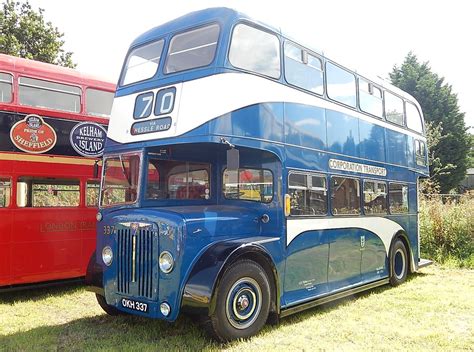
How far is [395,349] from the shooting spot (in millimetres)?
5191

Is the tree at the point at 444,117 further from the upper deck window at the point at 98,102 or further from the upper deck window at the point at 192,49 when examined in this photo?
the upper deck window at the point at 192,49

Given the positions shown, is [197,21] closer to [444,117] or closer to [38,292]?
[38,292]

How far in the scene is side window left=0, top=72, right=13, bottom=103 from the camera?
775 centimetres

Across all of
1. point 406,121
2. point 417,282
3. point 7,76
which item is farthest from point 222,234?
point 406,121

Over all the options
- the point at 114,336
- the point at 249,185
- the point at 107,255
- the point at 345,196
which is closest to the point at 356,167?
the point at 345,196

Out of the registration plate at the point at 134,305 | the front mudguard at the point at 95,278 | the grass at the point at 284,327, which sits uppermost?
the front mudguard at the point at 95,278

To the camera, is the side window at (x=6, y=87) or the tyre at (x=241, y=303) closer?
the tyre at (x=241, y=303)

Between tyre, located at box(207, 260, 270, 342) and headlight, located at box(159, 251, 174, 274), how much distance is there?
61 centimetres

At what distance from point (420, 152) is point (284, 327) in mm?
6442

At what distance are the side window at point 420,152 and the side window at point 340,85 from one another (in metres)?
3.20

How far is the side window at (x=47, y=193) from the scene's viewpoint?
7.88 metres

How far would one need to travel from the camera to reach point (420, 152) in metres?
10.7

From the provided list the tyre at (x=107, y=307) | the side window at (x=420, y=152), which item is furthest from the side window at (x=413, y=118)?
the tyre at (x=107, y=307)

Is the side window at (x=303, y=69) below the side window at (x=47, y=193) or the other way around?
the other way around
